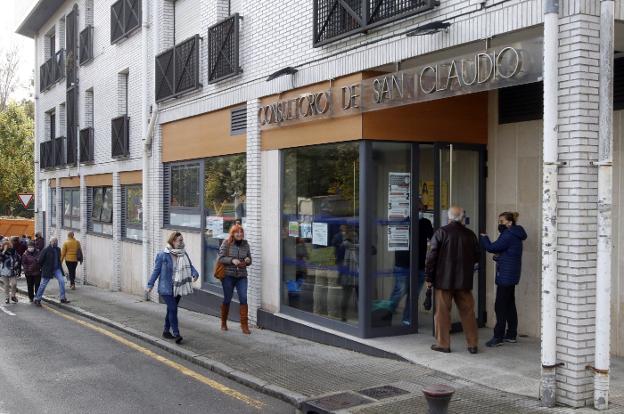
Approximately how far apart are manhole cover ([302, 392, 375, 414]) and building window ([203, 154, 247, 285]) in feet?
19.0

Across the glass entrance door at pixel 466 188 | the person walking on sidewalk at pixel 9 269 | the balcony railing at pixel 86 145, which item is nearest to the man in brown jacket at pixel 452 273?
the glass entrance door at pixel 466 188

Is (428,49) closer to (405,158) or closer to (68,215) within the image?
(405,158)

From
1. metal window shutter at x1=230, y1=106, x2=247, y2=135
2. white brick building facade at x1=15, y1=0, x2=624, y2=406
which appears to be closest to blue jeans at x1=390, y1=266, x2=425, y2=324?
white brick building facade at x1=15, y1=0, x2=624, y2=406

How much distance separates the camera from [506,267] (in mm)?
8461

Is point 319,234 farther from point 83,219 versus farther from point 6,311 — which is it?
point 83,219

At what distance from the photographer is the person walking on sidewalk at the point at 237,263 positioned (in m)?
10.6

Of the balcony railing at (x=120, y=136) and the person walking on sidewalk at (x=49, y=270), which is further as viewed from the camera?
the balcony railing at (x=120, y=136)

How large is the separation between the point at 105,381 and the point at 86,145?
14.4 metres

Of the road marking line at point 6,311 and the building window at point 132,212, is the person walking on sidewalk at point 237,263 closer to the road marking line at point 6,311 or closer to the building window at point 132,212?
the road marking line at point 6,311

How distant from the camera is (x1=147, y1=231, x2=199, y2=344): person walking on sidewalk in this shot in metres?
10.3

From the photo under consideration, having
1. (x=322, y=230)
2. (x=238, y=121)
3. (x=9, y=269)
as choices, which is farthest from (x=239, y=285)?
(x=9, y=269)

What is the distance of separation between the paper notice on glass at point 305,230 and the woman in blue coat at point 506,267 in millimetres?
2707

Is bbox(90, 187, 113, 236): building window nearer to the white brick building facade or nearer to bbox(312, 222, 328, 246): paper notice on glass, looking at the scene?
the white brick building facade

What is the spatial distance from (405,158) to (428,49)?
1.72 m
